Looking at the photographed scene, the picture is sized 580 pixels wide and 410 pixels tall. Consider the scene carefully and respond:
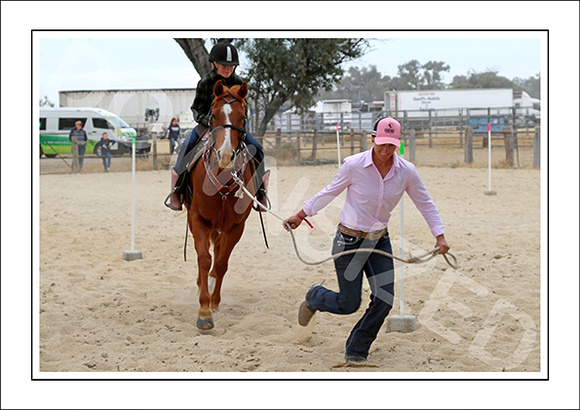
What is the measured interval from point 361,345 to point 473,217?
6.95 metres

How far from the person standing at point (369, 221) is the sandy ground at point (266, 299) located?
0.42m

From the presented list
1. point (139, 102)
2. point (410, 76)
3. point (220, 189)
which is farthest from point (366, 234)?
point (410, 76)

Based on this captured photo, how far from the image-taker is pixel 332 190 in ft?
14.3

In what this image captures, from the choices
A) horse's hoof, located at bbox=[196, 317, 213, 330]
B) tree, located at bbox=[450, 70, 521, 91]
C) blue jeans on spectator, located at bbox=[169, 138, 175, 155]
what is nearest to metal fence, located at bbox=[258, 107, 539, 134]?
blue jeans on spectator, located at bbox=[169, 138, 175, 155]

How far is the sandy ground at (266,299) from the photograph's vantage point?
458 cm

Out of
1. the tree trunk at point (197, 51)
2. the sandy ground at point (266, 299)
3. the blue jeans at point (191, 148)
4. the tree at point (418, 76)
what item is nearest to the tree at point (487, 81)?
the tree at point (418, 76)

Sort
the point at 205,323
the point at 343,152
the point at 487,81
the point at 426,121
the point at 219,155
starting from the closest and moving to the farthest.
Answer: the point at 219,155
the point at 205,323
the point at 343,152
the point at 426,121
the point at 487,81

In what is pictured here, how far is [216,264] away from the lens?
6133mm

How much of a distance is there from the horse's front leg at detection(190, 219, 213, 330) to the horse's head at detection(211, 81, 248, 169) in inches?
39.4

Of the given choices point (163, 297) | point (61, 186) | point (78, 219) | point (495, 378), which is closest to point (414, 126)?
point (61, 186)

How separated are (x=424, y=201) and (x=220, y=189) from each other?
6.50ft

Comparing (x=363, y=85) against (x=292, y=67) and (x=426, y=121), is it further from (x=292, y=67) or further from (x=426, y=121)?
(x=292, y=67)

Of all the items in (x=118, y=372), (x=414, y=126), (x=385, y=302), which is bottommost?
(x=118, y=372)

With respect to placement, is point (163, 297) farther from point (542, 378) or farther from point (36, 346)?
point (542, 378)
